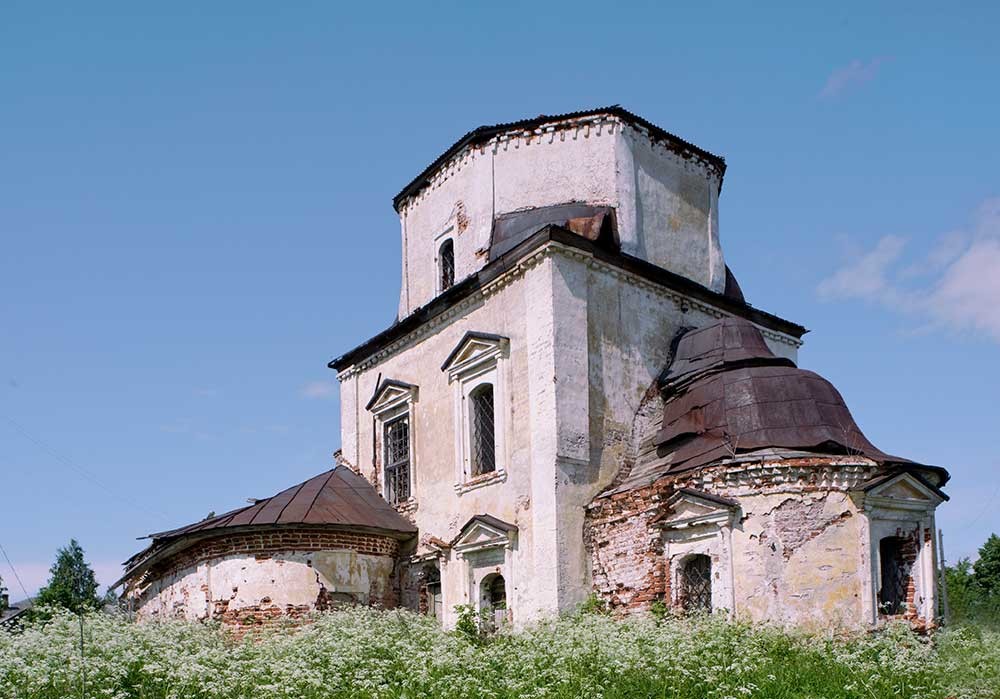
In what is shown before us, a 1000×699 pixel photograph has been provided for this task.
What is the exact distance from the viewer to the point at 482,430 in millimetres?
15250

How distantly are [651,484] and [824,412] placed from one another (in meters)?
2.45

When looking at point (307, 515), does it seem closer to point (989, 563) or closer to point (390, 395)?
point (390, 395)

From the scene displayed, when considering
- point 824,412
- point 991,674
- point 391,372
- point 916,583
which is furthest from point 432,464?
point 991,674

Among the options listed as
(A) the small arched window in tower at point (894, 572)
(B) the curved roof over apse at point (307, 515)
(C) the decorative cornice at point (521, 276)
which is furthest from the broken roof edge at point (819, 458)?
(B) the curved roof over apse at point (307, 515)

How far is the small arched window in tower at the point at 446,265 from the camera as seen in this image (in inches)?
679

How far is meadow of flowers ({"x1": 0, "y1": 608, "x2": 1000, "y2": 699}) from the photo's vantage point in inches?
321

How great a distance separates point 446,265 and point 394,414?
113 inches

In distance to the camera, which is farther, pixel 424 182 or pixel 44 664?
pixel 424 182

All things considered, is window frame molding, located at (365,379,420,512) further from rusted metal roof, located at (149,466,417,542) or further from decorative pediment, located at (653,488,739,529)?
decorative pediment, located at (653,488,739,529)

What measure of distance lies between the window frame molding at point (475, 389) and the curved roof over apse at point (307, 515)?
164cm

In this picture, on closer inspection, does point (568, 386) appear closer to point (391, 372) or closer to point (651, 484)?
point (651, 484)

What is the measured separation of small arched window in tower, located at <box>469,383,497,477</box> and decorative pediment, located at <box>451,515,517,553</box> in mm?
936

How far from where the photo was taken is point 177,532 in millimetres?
15477

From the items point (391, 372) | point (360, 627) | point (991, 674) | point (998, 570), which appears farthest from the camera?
point (998, 570)
